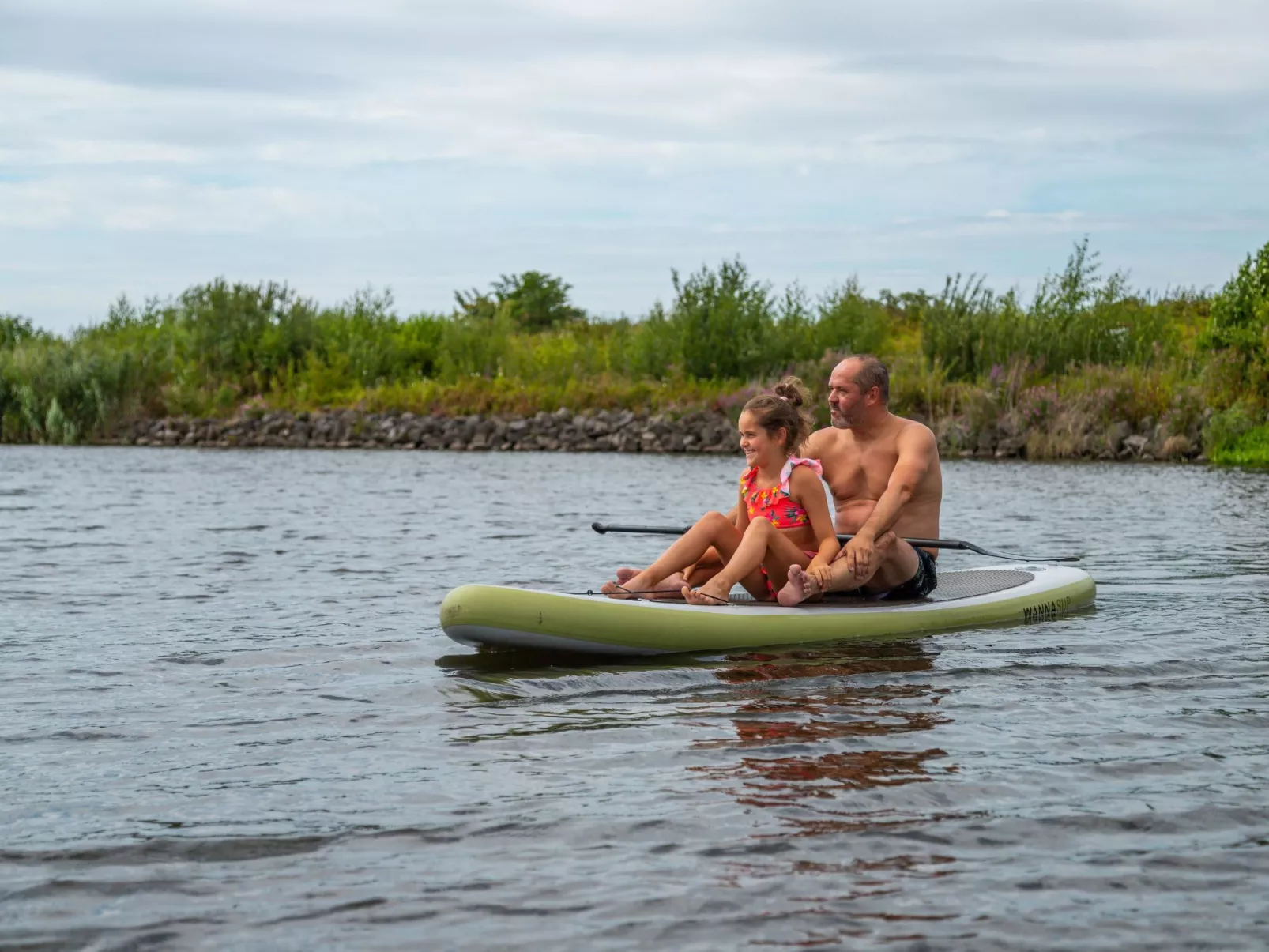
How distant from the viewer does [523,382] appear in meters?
30.1

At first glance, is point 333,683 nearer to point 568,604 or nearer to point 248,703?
point 248,703

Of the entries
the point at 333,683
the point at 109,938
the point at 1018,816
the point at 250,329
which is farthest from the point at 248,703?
the point at 250,329

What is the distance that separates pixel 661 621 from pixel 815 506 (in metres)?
0.93

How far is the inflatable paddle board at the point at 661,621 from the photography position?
621 centimetres

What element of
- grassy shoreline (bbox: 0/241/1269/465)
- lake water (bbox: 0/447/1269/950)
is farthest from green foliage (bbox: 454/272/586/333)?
lake water (bbox: 0/447/1269/950)

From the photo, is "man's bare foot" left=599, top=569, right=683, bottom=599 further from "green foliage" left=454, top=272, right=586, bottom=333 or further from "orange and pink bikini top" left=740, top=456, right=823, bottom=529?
"green foliage" left=454, top=272, right=586, bottom=333

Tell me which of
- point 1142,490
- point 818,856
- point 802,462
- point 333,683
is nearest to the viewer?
point 818,856

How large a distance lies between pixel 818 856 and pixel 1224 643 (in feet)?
A: 13.1

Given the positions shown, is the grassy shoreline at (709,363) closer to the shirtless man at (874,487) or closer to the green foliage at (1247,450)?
the green foliage at (1247,450)

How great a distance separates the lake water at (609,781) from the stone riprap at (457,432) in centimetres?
1675

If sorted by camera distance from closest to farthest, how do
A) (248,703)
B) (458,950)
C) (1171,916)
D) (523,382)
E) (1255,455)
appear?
1. (458,950)
2. (1171,916)
3. (248,703)
4. (1255,455)
5. (523,382)

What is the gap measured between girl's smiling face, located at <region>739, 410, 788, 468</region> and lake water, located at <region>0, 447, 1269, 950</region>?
0.89 m

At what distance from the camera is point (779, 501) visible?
6703 mm

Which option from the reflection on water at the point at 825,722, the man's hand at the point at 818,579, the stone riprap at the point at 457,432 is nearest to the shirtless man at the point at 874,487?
the man's hand at the point at 818,579
